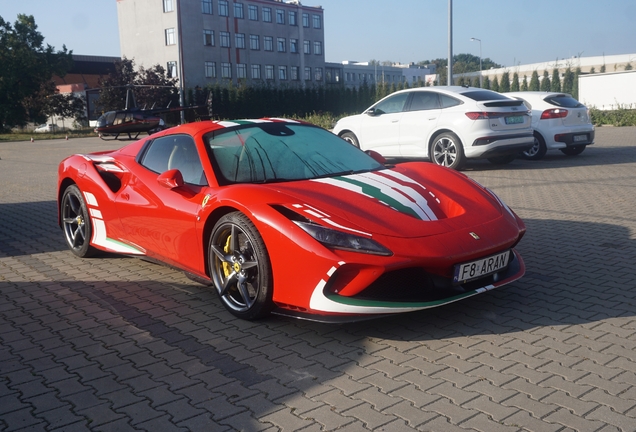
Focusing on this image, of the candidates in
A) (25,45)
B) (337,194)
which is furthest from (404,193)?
(25,45)

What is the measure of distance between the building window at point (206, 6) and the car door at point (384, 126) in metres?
60.7

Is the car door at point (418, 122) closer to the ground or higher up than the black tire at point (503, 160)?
higher up

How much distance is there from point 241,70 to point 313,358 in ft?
244

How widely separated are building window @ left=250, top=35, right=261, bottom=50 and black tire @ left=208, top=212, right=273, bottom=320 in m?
74.5

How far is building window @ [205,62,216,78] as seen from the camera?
71562 millimetres

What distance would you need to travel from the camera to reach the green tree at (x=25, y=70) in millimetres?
54469

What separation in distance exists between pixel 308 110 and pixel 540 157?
53980 mm

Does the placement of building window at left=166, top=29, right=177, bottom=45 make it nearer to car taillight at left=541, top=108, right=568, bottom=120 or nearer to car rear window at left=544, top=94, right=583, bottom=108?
car rear window at left=544, top=94, right=583, bottom=108

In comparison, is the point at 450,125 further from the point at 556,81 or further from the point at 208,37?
the point at 208,37

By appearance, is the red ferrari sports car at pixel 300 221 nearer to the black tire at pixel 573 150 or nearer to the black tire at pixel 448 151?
the black tire at pixel 448 151

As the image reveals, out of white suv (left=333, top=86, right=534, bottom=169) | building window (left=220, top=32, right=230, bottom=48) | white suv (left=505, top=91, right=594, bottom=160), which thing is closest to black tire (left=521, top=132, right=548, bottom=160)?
white suv (left=505, top=91, right=594, bottom=160)

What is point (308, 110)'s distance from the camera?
221 ft

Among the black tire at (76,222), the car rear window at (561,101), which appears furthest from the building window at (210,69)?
the black tire at (76,222)

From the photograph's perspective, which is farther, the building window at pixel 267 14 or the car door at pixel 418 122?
the building window at pixel 267 14
